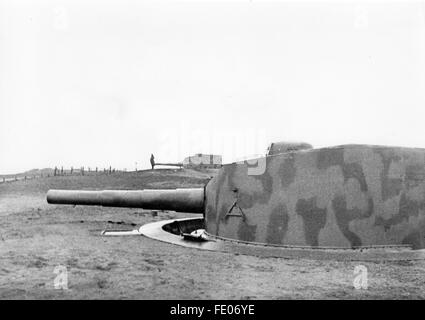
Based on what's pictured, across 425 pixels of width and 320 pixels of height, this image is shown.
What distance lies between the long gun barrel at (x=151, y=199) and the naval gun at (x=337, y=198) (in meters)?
1.65

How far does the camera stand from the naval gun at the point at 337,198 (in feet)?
23.4

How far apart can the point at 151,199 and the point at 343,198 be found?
4.17 m

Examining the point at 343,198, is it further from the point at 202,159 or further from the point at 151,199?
the point at 202,159

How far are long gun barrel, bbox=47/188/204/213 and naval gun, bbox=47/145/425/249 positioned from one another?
165cm

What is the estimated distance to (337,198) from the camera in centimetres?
719

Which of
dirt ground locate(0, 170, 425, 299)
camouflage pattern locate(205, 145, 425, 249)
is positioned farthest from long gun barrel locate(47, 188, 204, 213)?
camouflage pattern locate(205, 145, 425, 249)

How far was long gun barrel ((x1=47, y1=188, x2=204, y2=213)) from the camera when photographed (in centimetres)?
942

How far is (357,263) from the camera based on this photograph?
21.3 ft

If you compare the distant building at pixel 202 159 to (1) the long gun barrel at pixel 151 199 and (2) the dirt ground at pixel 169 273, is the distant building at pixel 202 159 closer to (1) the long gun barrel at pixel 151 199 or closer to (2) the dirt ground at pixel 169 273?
(1) the long gun barrel at pixel 151 199

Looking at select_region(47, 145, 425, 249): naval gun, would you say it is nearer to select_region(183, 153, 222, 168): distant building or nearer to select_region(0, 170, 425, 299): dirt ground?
select_region(0, 170, 425, 299): dirt ground

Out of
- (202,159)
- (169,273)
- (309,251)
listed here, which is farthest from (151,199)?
(202,159)

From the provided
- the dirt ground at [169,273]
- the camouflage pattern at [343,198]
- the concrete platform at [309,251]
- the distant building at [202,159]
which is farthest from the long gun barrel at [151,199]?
the distant building at [202,159]
